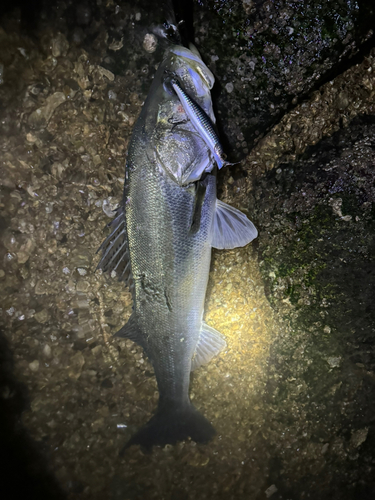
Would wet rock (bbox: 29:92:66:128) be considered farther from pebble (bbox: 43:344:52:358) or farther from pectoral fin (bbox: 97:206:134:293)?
pebble (bbox: 43:344:52:358)

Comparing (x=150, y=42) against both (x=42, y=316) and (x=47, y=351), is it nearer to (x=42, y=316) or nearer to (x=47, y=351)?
(x=42, y=316)

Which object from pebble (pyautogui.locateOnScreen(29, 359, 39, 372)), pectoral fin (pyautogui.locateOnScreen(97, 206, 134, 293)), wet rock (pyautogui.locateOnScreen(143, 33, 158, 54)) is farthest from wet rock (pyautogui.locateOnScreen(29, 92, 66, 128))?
pebble (pyautogui.locateOnScreen(29, 359, 39, 372))

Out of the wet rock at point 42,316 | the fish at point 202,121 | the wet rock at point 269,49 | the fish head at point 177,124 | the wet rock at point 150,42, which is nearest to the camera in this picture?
the fish at point 202,121

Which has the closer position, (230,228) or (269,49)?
(269,49)

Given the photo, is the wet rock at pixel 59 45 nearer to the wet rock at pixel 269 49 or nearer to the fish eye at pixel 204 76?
the wet rock at pixel 269 49

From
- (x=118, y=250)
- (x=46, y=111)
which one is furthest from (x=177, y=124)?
(x=46, y=111)

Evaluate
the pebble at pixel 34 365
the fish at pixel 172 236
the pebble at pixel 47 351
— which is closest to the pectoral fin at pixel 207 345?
the fish at pixel 172 236
